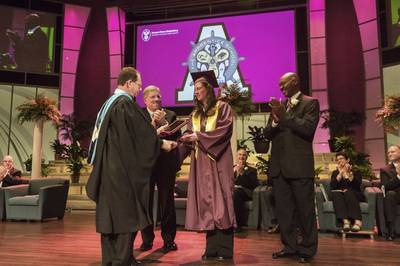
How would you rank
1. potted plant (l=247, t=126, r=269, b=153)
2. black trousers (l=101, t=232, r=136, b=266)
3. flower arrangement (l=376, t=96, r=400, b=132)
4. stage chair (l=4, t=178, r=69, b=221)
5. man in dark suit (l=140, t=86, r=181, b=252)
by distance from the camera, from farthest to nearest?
potted plant (l=247, t=126, r=269, b=153) → stage chair (l=4, t=178, r=69, b=221) → flower arrangement (l=376, t=96, r=400, b=132) → man in dark suit (l=140, t=86, r=181, b=252) → black trousers (l=101, t=232, r=136, b=266)

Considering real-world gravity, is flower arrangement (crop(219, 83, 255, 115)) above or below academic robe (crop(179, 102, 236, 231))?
above

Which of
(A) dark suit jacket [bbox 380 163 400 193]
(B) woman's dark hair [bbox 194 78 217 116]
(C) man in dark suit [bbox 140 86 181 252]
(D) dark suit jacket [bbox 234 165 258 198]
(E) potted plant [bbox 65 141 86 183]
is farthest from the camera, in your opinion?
(E) potted plant [bbox 65 141 86 183]

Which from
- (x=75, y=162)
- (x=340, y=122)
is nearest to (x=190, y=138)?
(x=75, y=162)

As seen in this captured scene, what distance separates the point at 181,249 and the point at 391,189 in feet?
9.68

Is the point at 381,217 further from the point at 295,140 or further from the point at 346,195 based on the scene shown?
the point at 295,140

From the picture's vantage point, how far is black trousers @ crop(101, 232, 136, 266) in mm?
2705

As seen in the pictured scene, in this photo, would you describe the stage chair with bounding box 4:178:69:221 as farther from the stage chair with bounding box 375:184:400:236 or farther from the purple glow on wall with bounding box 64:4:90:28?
the purple glow on wall with bounding box 64:4:90:28

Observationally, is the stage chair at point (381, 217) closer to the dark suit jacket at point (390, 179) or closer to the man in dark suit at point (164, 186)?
the dark suit jacket at point (390, 179)

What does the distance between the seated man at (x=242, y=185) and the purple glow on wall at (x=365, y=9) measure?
7.89m

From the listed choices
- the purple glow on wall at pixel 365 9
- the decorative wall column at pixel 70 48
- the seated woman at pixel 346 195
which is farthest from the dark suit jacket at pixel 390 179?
the decorative wall column at pixel 70 48

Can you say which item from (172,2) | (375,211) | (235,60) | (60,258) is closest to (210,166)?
(60,258)

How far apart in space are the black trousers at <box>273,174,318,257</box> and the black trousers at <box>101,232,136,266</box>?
1330 millimetres

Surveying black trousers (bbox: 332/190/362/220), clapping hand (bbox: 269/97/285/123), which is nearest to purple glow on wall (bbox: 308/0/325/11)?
black trousers (bbox: 332/190/362/220)

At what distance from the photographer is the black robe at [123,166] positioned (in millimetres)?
2715
